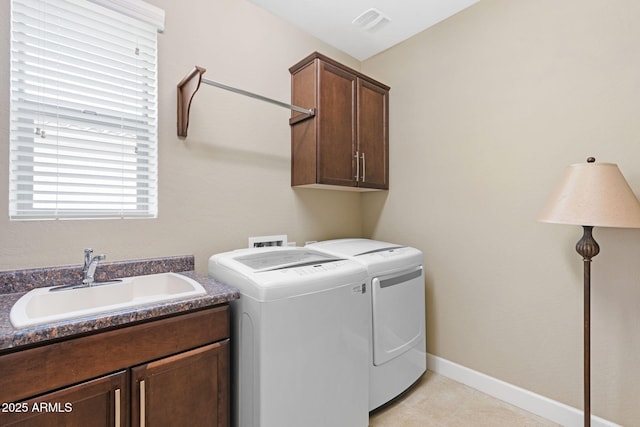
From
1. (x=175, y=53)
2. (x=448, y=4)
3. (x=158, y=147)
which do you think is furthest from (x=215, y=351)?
(x=448, y=4)

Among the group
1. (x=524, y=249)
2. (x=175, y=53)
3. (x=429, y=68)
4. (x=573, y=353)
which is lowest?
(x=573, y=353)

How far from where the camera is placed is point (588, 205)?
1.32 metres

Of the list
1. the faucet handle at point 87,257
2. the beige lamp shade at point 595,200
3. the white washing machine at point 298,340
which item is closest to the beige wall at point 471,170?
the faucet handle at point 87,257

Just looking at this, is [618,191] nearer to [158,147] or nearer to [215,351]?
[215,351]

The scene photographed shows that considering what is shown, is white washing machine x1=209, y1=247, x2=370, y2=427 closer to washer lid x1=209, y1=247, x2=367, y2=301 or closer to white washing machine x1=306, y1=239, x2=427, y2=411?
washer lid x1=209, y1=247, x2=367, y2=301

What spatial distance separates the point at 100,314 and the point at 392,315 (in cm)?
146

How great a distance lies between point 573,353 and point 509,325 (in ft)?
1.06

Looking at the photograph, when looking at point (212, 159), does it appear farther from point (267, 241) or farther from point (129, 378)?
A: point (129, 378)

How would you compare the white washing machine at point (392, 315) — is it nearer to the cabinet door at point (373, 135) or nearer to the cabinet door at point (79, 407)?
the cabinet door at point (373, 135)

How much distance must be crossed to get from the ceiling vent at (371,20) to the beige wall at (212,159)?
42 centimetres

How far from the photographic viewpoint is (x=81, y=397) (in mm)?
970

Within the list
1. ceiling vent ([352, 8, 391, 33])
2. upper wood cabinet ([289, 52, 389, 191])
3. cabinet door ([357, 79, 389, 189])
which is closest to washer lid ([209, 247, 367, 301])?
upper wood cabinet ([289, 52, 389, 191])

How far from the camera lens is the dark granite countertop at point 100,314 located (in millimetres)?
885

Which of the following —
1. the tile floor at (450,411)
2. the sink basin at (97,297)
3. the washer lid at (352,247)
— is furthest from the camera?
the washer lid at (352,247)
